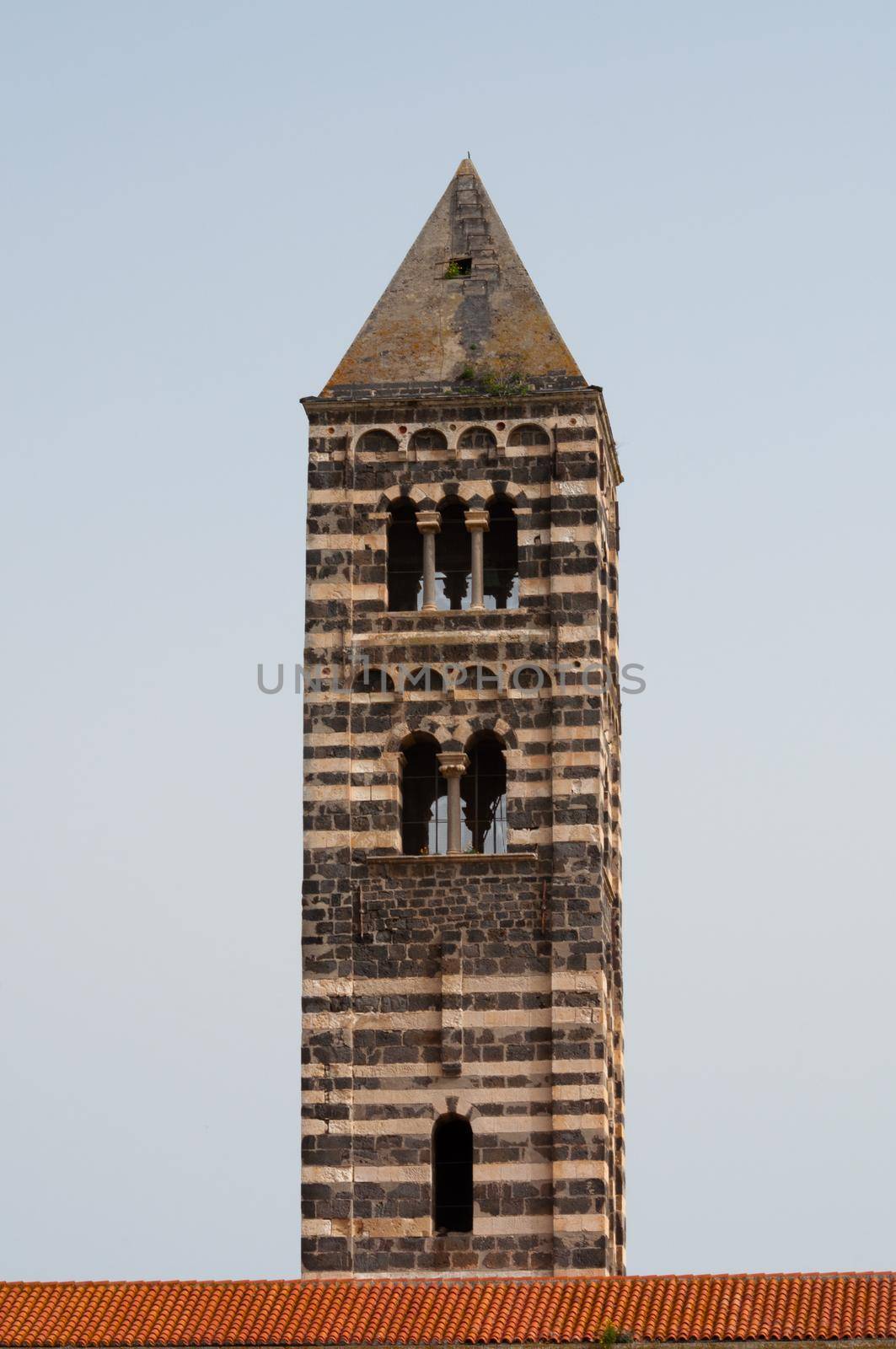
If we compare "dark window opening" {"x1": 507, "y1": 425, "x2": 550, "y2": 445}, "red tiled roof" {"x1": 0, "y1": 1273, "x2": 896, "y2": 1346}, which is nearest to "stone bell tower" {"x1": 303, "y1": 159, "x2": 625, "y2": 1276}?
"dark window opening" {"x1": 507, "y1": 425, "x2": 550, "y2": 445}

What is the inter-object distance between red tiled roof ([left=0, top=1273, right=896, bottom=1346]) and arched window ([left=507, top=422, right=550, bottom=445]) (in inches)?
427

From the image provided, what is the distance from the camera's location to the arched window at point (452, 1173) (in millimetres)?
37531

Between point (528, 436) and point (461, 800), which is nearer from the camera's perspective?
point (461, 800)

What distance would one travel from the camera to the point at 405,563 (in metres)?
40.3

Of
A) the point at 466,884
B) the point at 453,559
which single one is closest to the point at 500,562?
the point at 453,559

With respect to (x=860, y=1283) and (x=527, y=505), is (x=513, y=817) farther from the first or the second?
(x=860, y=1283)

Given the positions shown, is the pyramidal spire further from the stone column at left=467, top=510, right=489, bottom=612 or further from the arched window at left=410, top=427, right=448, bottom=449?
the stone column at left=467, top=510, right=489, bottom=612

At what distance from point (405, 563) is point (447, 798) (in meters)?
3.26

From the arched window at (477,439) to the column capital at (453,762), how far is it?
408cm

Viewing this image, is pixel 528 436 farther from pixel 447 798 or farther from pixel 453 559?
pixel 447 798

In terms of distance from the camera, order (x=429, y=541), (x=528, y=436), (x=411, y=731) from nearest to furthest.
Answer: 1. (x=411, y=731)
2. (x=429, y=541)
3. (x=528, y=436)

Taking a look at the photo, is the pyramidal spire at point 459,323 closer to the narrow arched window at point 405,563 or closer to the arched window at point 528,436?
the arched window at point 528,436

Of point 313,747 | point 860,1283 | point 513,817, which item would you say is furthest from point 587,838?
point 860,1283

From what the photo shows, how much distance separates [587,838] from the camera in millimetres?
38406
